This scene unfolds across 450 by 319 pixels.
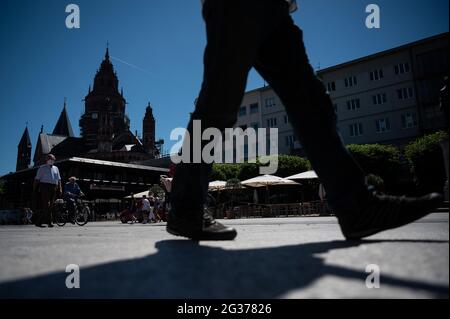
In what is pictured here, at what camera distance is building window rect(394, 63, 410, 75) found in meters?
33.9

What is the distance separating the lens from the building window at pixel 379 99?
1394 inches

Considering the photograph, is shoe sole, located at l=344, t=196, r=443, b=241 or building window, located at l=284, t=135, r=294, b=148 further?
building window, located at l=284, t=135, r=294, b=148

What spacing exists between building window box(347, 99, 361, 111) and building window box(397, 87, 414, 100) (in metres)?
4.24

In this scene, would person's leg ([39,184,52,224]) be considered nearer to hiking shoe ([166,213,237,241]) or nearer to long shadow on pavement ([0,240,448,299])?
hiking shoe ([166,213,237,241])

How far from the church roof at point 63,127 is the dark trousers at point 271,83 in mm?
94934

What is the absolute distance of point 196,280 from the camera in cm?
79

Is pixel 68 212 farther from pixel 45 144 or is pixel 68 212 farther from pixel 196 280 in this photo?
pixel 45 144

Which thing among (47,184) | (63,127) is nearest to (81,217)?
(47,184)

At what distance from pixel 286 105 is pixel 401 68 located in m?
38.6

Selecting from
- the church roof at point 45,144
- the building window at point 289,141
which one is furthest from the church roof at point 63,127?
the building window at point 289,141

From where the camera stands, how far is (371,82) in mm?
36344

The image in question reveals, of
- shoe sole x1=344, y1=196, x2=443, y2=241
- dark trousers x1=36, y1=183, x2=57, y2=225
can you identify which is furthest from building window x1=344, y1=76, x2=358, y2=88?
shoe sole x1=344, y1=196, x2=443, y2=241
